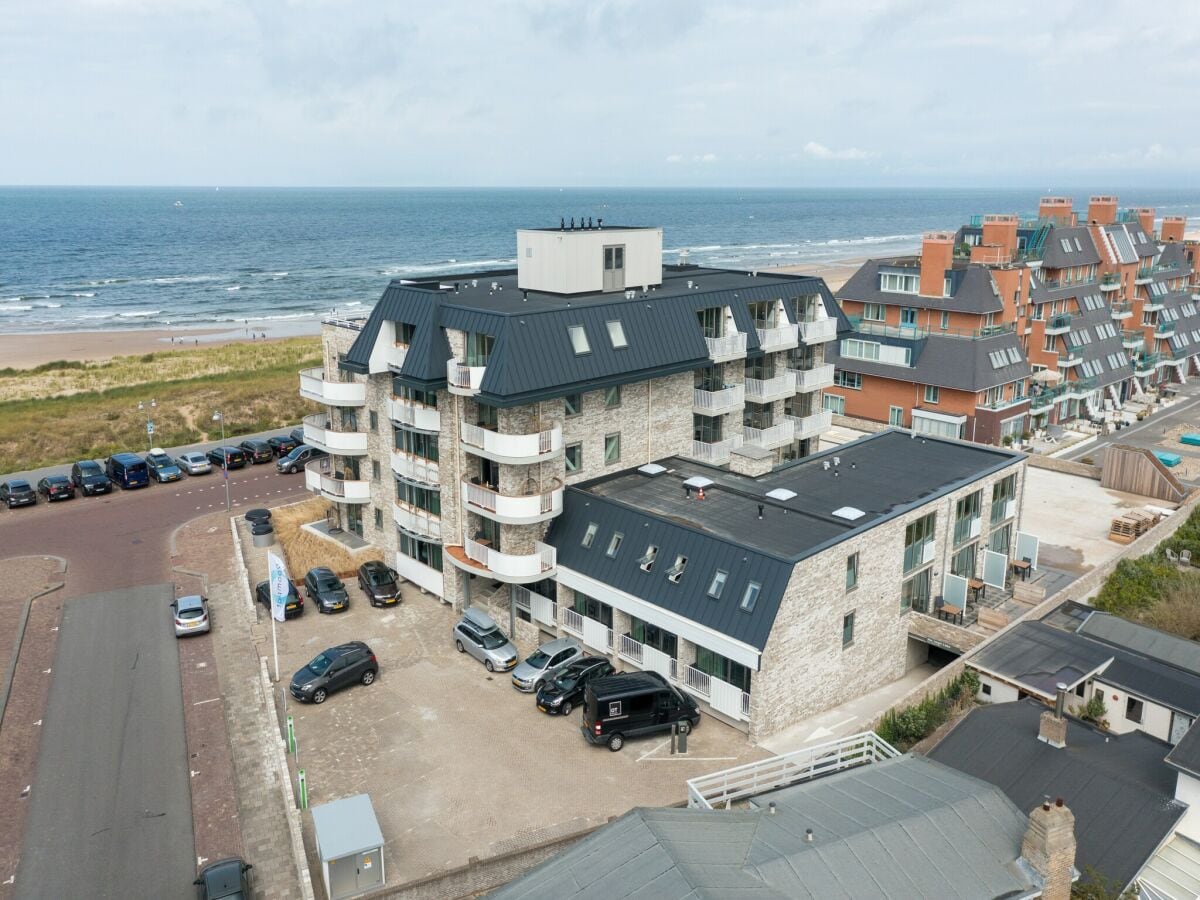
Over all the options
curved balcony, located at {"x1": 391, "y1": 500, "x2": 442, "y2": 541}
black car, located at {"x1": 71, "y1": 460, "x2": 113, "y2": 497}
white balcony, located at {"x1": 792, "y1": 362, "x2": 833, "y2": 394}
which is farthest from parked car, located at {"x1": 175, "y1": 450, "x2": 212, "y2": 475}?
white balcony, located at {"x1": 792, "y1": 362, "x2": 833, "y2": 394}

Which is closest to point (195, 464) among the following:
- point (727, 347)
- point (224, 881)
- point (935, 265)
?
point (727, 347)

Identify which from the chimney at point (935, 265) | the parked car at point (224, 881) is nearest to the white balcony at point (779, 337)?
the chimney at point (935, 265)

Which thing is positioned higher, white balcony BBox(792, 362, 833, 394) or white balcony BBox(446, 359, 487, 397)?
white balcony BBox(446, 359, 487, 397)

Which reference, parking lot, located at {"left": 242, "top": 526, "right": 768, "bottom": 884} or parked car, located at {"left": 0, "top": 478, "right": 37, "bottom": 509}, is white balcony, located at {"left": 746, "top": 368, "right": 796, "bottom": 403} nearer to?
parking lot, located at {"left": 242, "top": 526, "right": 768, "bottom": 884}

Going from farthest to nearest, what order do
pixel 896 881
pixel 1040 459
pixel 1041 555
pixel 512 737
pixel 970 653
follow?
pixel 1040 459, pixel 1041 555, pixel 970 653, pixel 512 737, pixel 896 881

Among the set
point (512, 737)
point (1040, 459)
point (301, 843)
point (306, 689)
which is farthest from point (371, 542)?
point (1040, 459)

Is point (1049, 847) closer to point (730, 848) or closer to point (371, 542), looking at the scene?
point (730, 848)
